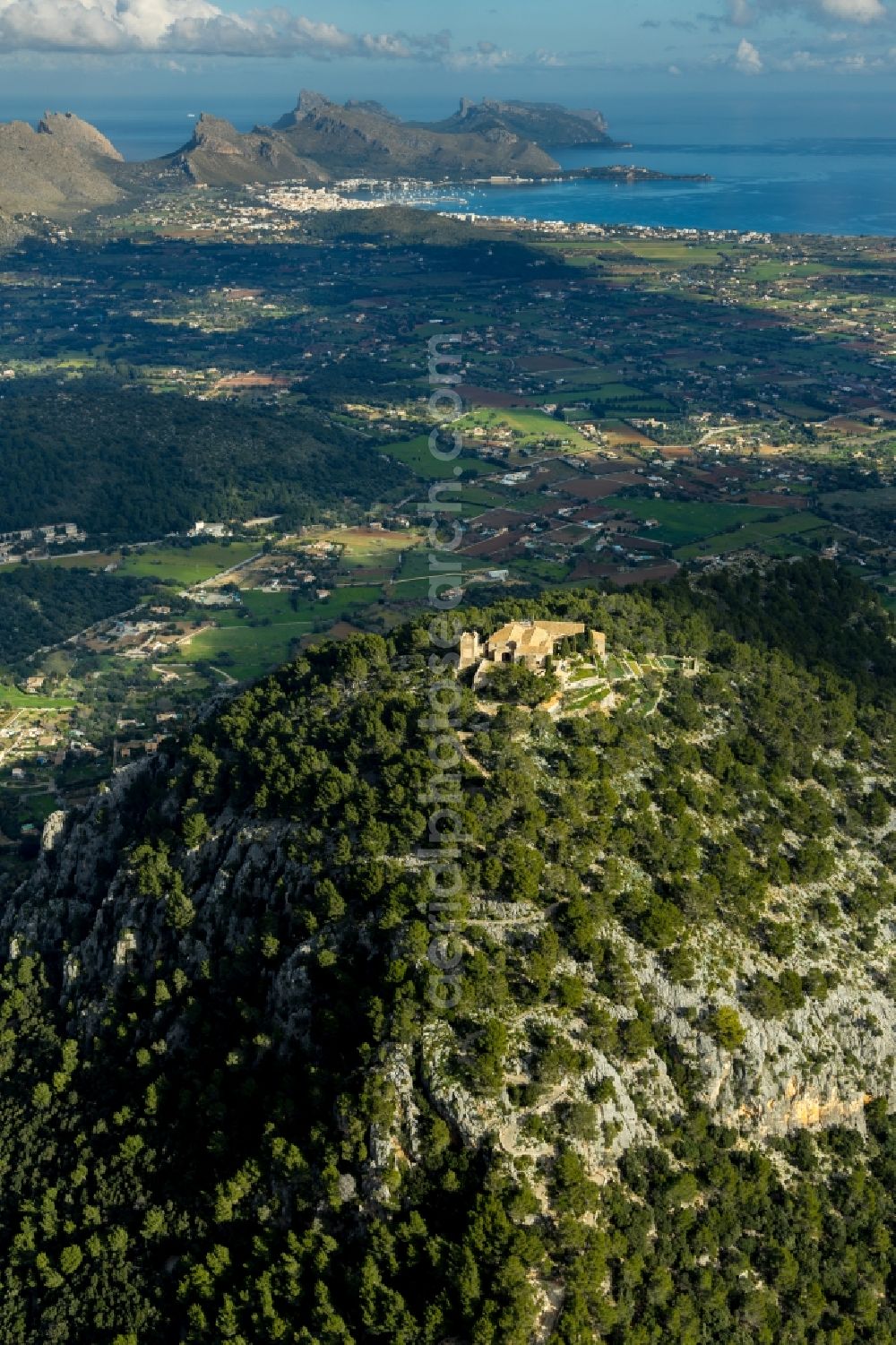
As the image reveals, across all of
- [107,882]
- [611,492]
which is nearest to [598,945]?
[107,882]

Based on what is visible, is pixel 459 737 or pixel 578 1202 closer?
pixel 578 1202

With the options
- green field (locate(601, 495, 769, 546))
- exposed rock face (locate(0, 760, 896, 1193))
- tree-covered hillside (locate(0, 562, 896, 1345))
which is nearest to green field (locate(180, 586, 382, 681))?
green field (locate(601, 495, 769, 546))

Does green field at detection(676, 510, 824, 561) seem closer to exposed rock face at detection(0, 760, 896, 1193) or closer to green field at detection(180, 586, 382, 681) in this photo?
green field at detection(180, 586, 382, 681)

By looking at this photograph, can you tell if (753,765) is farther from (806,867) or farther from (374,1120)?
(374,1120)

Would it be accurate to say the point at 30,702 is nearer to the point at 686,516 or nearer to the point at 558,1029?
the point at 558,1029

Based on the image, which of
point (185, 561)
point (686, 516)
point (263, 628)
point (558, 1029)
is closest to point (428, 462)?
point (686, 516)

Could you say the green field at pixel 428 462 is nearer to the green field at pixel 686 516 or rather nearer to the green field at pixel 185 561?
the green field at pixel 686 516

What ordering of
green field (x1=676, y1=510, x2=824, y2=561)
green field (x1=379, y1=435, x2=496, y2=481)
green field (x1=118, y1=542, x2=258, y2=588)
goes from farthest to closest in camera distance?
green field (x1=379, y1=435, x2=496, y2=481)
green field (x1=118, y1=542, x2=258, y2=588)
green field (x1=676, y1=510, x2=824, y2=561)

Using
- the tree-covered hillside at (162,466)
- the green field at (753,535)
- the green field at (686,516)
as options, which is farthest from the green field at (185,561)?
the green field at (753,535)
